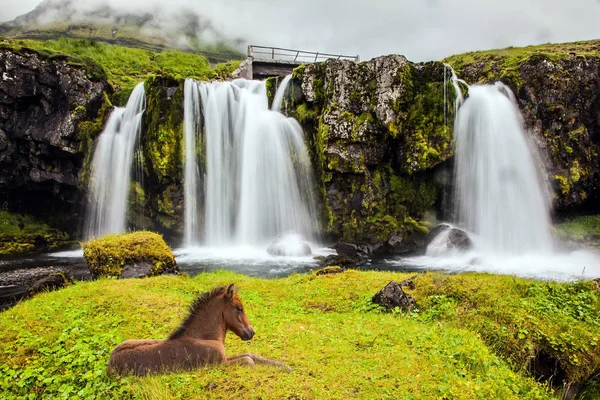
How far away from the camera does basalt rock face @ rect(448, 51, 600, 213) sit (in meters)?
25.9

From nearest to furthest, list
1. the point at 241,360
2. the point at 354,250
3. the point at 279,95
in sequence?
the point at 241,360, the point at 354,250, the point at 279,95

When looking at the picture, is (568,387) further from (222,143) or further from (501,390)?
(222,143)

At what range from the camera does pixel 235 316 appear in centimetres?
481

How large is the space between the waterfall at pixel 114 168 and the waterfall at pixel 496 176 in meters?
21.8

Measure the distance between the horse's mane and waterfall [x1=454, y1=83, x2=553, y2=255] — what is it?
2157 centimetres

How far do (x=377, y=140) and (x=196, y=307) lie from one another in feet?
68.0

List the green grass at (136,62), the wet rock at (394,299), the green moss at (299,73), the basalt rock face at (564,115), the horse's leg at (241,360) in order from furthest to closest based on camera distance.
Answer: the green grass at (136,62) → the basalt rock face at (564,115) → the green moss at (299,73) → the wet rock at (394,299) → the horse's leg at (241,360)

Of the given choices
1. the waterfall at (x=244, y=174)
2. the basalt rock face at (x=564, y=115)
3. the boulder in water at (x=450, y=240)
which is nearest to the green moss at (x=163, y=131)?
the waterfall at (x=244, y=174)

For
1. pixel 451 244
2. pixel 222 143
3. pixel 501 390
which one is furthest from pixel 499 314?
pixel 222 143

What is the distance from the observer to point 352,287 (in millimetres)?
10055

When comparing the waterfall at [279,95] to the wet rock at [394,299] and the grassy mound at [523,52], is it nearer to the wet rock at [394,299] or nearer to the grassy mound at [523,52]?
the grassy mound at [523,52]

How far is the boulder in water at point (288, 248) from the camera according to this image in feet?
68.4

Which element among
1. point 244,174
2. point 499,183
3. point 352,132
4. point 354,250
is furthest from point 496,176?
point 244,174

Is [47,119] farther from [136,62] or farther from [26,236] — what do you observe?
[136,62]
